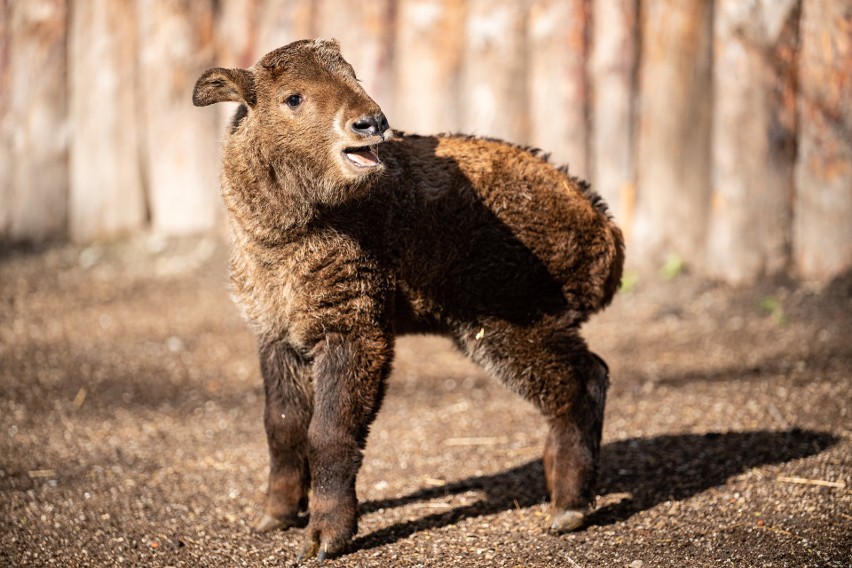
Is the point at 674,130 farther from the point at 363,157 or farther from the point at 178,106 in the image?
the point at 363,157

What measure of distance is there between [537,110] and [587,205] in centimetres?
446

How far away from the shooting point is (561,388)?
16.9 feet

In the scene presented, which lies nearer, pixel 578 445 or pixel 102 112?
pixel 578 445

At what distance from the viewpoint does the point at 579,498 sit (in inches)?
201

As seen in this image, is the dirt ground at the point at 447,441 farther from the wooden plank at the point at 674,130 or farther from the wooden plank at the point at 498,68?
the wooden plank at the point at 498,68

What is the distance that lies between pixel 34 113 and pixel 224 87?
271 inches

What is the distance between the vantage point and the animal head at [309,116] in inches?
179

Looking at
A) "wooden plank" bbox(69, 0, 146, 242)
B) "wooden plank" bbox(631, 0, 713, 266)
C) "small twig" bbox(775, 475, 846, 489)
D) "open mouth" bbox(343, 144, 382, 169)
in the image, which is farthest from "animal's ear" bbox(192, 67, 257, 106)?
"wooden plank" bbox(69, 0, 146, 242)

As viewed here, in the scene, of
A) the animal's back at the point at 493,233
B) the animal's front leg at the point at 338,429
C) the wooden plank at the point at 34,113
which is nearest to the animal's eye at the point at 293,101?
the animal's back at the point at 493,233

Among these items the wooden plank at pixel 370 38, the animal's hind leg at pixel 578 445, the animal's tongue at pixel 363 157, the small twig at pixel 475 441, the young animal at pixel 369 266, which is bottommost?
the small twig at pixel 475 441

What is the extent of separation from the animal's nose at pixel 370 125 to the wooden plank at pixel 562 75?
5123 millimetres

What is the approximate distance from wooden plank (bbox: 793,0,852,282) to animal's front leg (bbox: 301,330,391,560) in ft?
16.1

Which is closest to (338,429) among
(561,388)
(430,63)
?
(561,388)

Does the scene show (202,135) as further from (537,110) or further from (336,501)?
(336,501)
